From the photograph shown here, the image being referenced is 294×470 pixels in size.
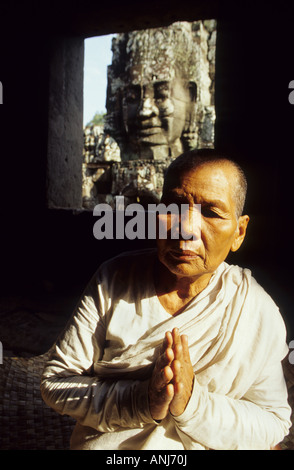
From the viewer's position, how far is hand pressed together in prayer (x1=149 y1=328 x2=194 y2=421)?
941mm

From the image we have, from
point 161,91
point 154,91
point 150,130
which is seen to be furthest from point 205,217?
point 154,91

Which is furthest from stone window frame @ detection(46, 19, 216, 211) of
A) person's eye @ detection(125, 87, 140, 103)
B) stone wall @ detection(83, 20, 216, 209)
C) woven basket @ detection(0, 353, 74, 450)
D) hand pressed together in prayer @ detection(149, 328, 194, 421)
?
person's eye @ detection(125, 87, 140, 103)

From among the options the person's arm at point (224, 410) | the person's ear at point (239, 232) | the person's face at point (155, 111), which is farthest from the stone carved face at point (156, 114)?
the person's arm at point (224, 410)

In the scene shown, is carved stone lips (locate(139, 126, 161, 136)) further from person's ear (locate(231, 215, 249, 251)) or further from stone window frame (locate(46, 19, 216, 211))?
person's ear (locate(231, 215, 249, 251))

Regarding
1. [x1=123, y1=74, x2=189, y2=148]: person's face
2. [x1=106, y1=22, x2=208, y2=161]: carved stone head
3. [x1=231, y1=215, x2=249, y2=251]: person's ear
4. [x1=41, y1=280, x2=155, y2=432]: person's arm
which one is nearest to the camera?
[x1=41, y1=280, x2=155, y2=432]: person's arm

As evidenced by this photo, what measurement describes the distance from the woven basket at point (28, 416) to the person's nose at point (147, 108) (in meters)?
13.3

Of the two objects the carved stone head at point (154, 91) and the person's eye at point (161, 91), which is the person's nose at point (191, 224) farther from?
the person's eye at point (161, 91)

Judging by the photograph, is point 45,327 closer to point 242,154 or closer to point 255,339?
point 242,154

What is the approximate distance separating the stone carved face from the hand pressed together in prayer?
48.0 ft

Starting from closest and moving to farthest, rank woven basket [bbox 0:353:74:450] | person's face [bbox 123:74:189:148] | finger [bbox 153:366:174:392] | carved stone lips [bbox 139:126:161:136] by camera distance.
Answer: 1. finger [bbox 153:366:174:392]
2. woven basket [bbox 0:353:74:450]
3. person's face [bbox 123:74:189:148]
4. carved stone lips [bbox 139:126:161:136]

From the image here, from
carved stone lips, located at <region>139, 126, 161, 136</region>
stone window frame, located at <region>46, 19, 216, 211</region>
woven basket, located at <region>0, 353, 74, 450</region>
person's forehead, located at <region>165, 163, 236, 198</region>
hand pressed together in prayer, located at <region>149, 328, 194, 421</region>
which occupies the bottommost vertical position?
woven basket, located at <region>0, 353, 74, 450</region>

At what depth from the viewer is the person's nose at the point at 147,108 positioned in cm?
1443

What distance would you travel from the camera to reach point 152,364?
3.66 ft

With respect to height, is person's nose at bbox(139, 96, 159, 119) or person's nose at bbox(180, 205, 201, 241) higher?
person's nose at bbox(139, 96, 159, 119)
